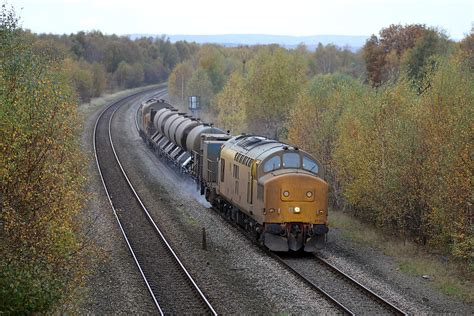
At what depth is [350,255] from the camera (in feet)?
85.6

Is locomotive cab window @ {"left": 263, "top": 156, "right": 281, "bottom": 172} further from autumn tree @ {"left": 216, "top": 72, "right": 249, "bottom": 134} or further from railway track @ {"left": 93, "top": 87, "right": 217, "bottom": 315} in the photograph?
autumn tree @ {"left": 216, "top": 72, "right": 249, "bottom": 134}

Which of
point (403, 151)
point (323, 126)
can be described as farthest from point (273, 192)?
point (323, 126)

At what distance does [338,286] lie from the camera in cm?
2144

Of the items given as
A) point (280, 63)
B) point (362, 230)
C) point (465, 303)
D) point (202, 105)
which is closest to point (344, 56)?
point (202, 105)

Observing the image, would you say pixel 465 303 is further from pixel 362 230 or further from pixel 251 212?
pixel 362 230

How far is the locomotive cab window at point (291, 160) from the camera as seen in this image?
2589cm

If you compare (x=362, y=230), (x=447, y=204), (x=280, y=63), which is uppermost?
(x=280, y=63)

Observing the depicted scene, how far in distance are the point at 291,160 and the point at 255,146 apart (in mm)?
2871

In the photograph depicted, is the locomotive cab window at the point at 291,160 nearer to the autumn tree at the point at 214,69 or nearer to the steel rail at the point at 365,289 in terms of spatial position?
the steel rail at the point at 365,289

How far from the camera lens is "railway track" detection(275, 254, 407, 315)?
747 inches

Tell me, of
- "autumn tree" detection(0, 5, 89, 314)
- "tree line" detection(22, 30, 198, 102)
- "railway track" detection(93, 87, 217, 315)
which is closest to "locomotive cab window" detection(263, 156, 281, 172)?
"railway track" detection(93, 87, 217, 315)

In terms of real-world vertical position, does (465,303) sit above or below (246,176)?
below

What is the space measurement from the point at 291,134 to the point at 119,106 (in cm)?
6365

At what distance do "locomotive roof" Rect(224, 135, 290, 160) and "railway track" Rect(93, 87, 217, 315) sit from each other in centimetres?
492
